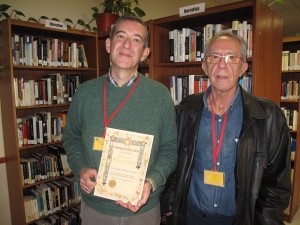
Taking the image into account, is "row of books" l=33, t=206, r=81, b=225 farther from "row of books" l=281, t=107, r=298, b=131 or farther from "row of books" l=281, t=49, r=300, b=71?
"row of books" l=281, t=49, r=300, b=71

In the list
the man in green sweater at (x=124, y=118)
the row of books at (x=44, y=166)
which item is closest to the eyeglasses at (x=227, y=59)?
the man in green sweater at (x=124, y=118)

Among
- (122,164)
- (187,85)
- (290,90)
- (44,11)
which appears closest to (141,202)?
(122,164)

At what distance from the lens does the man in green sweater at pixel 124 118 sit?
1.45 metres

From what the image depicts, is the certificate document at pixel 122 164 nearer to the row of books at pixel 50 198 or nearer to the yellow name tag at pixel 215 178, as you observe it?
the yellow name tag at pixel 215 178

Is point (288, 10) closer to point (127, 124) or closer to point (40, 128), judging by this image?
point (40, 128)

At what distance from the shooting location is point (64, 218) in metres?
3.18

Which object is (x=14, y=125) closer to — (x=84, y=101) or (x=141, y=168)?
(x=84, y=101)

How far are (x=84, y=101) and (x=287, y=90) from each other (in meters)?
4.12

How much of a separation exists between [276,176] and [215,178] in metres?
0.37

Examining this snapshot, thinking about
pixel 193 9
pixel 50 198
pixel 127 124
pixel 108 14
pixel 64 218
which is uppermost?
pixel 108 14

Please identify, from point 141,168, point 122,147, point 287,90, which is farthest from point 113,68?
point 287,90

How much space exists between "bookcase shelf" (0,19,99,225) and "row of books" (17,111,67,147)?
0.19ft

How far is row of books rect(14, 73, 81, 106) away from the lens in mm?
2770

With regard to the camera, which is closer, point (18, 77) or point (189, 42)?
point (189, 42)
